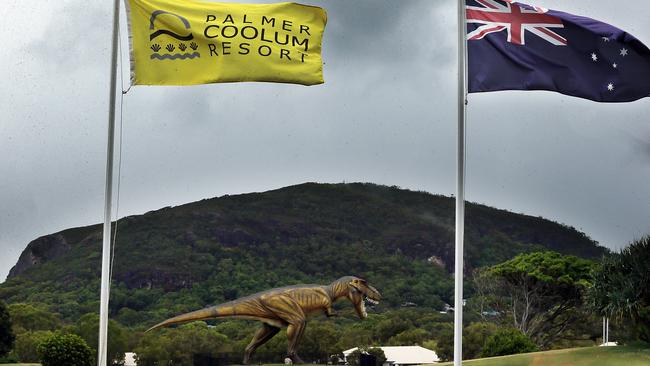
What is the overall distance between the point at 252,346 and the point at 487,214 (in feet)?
139

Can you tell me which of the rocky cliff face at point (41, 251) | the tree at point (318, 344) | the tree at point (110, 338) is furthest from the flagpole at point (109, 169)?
the rocky cliff face at point (41, 251)

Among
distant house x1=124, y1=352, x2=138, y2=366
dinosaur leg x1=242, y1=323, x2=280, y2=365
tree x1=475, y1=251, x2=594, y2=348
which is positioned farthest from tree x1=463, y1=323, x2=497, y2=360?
dinosaur leg x1=242, y1=323, x2=280, y2=365

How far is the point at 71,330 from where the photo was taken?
145 ft

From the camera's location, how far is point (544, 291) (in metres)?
50.1

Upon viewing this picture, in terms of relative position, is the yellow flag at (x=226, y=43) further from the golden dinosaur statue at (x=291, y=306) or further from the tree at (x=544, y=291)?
the tree at (x=544, y=291)

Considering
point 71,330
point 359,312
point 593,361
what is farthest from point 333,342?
point 593,361

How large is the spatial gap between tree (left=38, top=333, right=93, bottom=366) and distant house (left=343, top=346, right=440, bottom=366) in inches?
688

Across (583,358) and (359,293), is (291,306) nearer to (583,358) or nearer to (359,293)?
(359,293)

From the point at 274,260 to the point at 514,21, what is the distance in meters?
47.8

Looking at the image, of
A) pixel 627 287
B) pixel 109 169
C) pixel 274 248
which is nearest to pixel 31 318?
pixel 274 248

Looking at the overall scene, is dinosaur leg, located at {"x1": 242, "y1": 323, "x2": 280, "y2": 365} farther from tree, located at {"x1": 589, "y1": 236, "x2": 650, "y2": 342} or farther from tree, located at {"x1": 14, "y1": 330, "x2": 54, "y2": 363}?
tree, located at {"x1": 14, "y1": 330, "x2": 54, "y2": 363}

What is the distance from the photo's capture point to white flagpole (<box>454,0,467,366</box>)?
15.7m

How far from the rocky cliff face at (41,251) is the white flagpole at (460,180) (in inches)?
1903

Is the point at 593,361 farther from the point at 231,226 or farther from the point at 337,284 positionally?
the point at 231,226
